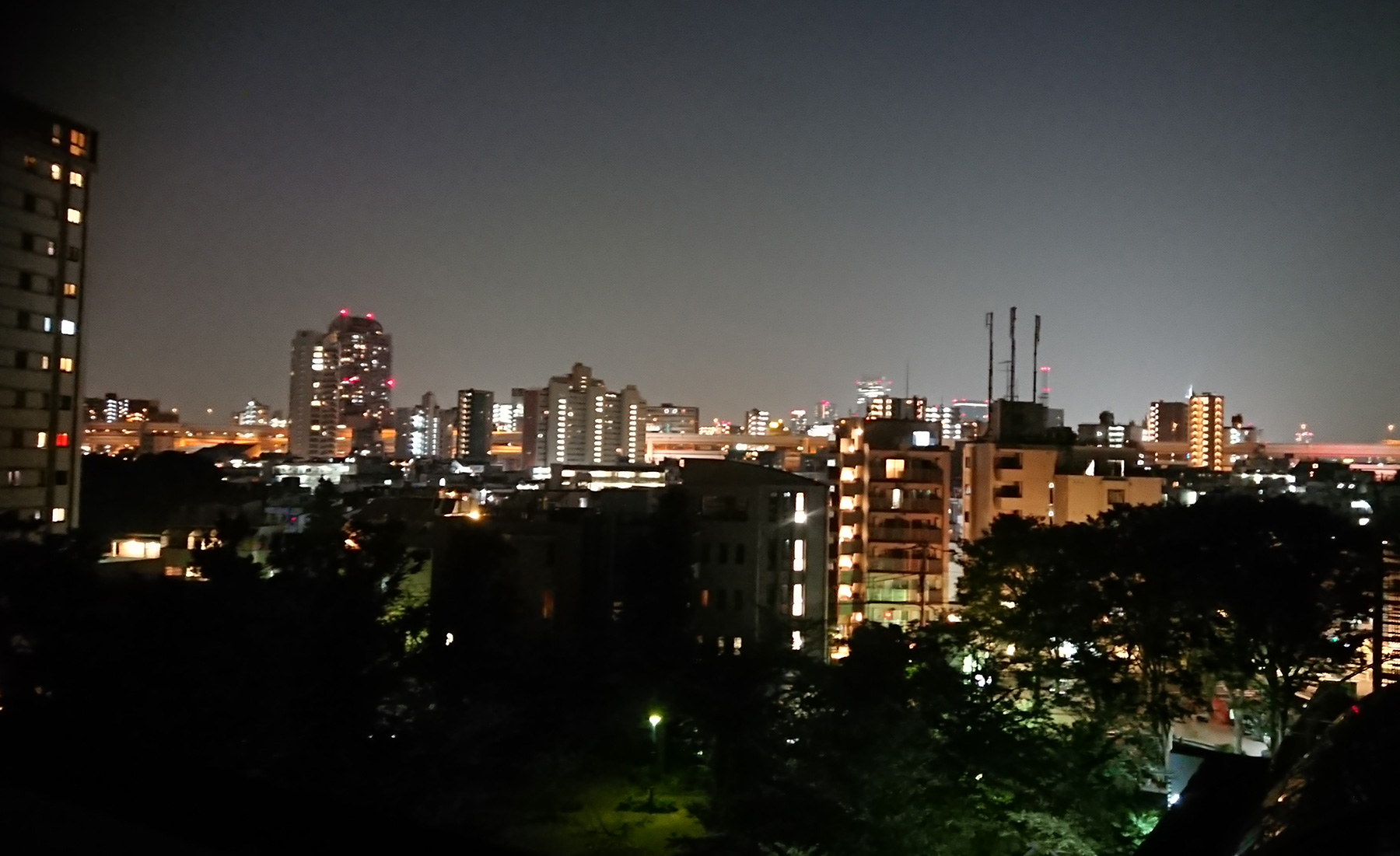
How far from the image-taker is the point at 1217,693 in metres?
7.27

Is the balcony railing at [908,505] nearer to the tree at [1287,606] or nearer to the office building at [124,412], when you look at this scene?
the tree at [1287,606]

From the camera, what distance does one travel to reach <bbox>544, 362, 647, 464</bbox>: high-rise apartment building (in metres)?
43.8

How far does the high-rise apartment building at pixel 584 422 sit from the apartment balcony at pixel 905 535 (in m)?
26.9

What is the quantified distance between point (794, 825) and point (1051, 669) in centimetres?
239

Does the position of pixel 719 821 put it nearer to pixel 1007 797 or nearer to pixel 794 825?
pixel 794 825

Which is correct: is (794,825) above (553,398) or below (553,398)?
below

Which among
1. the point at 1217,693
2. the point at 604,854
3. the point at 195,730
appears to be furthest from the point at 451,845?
the point at 1217,693

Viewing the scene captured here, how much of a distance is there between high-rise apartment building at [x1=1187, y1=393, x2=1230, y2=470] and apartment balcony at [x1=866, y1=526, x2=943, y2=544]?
26794mm

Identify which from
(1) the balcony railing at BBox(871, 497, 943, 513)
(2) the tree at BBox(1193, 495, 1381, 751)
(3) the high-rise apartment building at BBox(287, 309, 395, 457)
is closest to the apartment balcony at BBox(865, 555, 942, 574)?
(1) the balcony railing at BBox(871, 497, 943, 513)

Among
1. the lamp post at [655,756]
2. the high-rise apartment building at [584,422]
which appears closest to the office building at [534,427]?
the high-rise apartment building at [584,422]

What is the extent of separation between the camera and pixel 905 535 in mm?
17391

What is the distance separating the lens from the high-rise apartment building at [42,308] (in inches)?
519

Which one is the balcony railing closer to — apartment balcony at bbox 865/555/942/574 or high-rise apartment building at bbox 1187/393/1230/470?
apartment balcony at bbox 865/555/942/574

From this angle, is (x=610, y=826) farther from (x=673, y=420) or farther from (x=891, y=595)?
(x=673, y=420)
